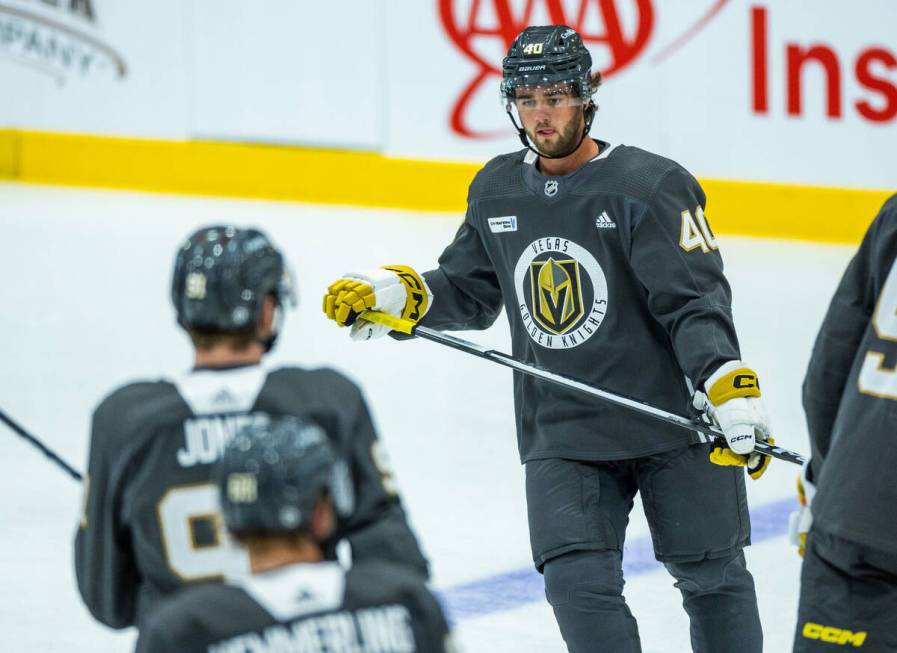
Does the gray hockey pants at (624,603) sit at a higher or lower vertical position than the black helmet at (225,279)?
lower

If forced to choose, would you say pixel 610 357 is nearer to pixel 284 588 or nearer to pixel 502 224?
pixel 502 224

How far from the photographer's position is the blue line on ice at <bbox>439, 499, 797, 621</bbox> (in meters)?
3.66

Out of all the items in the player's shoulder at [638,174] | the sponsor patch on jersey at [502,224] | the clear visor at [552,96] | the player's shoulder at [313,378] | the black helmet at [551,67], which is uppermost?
the black helmet at [551,67]

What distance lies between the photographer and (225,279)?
196 centimetres

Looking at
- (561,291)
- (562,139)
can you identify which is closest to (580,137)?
(562,139)

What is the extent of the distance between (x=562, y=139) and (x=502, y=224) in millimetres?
196

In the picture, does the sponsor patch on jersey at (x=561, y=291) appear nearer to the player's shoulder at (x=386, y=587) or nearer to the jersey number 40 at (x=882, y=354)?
the jersey number 40 at (x=882, y=354)

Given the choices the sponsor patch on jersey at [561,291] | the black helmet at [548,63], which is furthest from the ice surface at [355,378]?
the black helmet at [548,63]

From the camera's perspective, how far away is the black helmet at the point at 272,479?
5.11 ft

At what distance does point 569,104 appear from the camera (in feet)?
9.89

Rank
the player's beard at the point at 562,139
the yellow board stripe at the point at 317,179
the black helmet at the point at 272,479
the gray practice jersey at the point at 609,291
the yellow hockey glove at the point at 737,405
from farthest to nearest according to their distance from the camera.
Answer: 1. the yellow board stripe at the point at 317,179
2. the player's beard at the point at 562,139
3. the gray practice jersey at the point at 609,291
4. the yellow hockey glove at the point at 737,405
5. the black helmet at the point at 272,479

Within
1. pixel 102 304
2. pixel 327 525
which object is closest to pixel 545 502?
pixel 327 525

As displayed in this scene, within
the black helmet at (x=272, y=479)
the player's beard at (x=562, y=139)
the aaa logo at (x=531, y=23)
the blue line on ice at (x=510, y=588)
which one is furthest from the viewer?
the aaa logo at (x=531, y=23)

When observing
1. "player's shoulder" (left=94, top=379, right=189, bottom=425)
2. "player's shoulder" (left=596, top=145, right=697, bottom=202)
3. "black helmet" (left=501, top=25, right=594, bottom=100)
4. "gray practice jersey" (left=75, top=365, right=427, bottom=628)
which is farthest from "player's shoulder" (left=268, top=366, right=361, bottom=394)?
"black helmet" (left=501, top=25, right=594, bottom=100)
